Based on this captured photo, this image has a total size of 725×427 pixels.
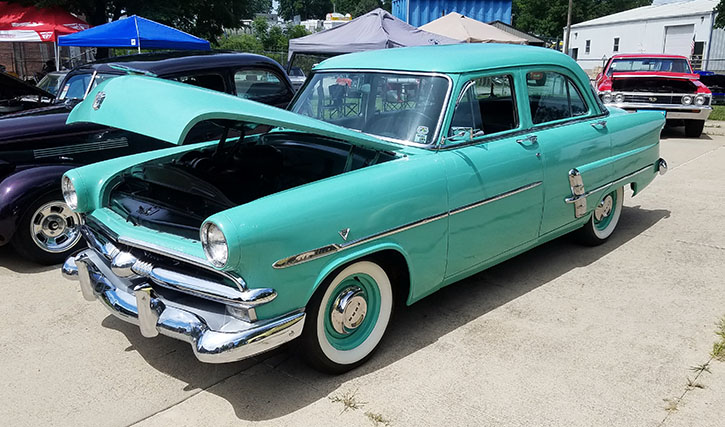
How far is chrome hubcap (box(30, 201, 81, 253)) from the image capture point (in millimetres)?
4883

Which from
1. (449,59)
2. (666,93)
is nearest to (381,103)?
(449,59)

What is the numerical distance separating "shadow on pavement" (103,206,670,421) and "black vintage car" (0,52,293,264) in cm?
143

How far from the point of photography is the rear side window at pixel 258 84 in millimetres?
6461

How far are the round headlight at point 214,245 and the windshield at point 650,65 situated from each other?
1177cm

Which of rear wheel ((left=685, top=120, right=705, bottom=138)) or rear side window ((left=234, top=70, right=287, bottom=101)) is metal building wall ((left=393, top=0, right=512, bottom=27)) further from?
rear side window ((left=234, top=70, right=287, bottom=101))

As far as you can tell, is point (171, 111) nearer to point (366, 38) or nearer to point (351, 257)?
point (351, 257)

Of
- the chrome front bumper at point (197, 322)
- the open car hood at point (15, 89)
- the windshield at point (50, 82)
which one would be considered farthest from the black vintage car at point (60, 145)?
the windshield at point (50, 82)

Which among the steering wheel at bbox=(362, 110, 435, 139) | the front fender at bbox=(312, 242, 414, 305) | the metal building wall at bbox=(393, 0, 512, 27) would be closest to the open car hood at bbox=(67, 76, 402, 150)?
the steering wheel at bbox=(362, 110, 435, 139)

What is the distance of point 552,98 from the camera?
15.2 ft

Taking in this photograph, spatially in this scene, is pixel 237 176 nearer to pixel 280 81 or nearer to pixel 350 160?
pixel 350 160

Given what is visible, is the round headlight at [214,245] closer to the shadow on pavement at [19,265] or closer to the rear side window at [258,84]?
the shadow on pavement at [19,265]

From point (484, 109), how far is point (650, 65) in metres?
10.2

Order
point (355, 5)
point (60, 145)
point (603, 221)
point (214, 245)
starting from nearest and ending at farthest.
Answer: point (214, 245), point (60, 145), point (603, 221), point (355, 5)

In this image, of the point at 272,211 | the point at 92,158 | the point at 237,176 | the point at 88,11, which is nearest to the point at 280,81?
the point at 92,158
